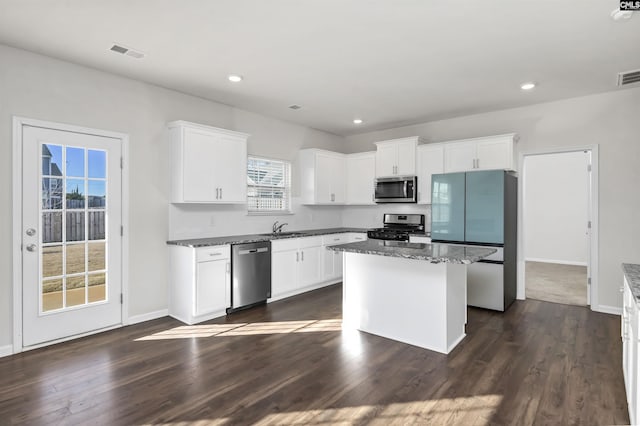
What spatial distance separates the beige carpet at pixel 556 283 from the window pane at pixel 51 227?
5955 mm

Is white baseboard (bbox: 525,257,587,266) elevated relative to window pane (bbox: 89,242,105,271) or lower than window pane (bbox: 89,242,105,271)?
lower

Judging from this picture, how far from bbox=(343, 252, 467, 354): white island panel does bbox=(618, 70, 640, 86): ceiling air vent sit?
2707 mm

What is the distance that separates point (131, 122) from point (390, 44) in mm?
2885

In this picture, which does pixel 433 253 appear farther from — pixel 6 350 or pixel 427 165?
pixel 6 350

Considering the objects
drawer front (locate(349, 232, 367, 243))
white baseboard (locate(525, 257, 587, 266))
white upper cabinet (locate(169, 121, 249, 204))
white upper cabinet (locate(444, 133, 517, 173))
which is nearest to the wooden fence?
white upper cabinet (locate(169, 121, 249, 204))

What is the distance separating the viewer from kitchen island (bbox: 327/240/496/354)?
3.09 metres

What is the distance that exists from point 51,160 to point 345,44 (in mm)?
2977

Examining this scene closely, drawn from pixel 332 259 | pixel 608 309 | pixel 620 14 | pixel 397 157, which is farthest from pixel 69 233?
pixel 608 309

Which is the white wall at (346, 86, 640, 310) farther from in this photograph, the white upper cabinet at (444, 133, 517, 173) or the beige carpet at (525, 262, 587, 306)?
the beige carpet at (525, 262, 587, 306)

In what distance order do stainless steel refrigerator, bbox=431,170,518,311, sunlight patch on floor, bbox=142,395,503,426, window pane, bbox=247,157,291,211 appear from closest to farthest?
sunlight patch on floor, bbox=142,395,503,426
stainless steel refrigerator, bbox=431,170,518,311
window pane, bbox=247,157,291,211

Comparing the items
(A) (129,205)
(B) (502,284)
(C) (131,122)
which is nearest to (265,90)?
(C) (131,122)

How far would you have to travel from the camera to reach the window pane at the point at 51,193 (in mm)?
3289

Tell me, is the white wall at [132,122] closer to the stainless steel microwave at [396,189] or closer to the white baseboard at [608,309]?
the stainless steel microwave at [396,189]

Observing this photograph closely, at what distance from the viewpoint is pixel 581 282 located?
5.96 meters
